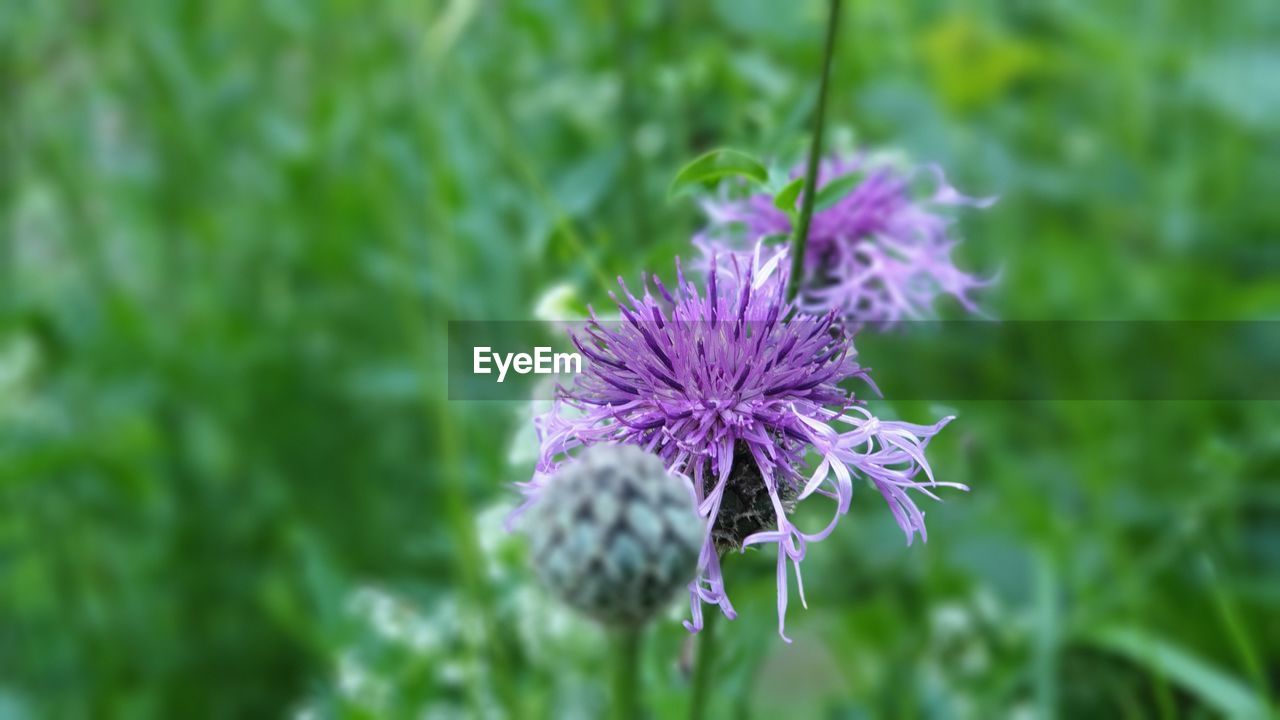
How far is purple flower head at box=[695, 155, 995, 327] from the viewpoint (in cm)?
86

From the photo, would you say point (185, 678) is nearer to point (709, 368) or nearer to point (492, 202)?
point (492, 202)

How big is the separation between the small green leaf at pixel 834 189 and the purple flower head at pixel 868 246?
0.03 metres

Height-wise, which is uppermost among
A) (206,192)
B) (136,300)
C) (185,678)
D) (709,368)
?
(206,192)

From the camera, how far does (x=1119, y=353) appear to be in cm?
199

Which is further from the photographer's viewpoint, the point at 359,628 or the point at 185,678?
the point at 185,678

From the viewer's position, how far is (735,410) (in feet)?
2.23

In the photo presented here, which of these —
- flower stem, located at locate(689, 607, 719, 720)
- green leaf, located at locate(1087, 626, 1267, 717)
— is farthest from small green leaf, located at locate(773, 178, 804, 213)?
green leaf, located at locate(1087, 626, 1267, 717)

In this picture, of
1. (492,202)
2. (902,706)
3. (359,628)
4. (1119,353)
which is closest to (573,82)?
(492,202)

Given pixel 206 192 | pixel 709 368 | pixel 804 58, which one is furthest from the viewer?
pixel 206 192

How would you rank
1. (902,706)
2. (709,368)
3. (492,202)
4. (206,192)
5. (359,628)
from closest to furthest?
(709,368), (902,706), (359,628), (492,202), (206,192)

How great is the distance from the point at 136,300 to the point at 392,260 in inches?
23.0

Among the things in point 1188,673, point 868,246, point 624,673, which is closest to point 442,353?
point 868,246

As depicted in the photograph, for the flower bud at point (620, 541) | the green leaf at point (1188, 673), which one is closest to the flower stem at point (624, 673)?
the flower bud at point (620, 541)

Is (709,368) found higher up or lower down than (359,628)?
higher up
